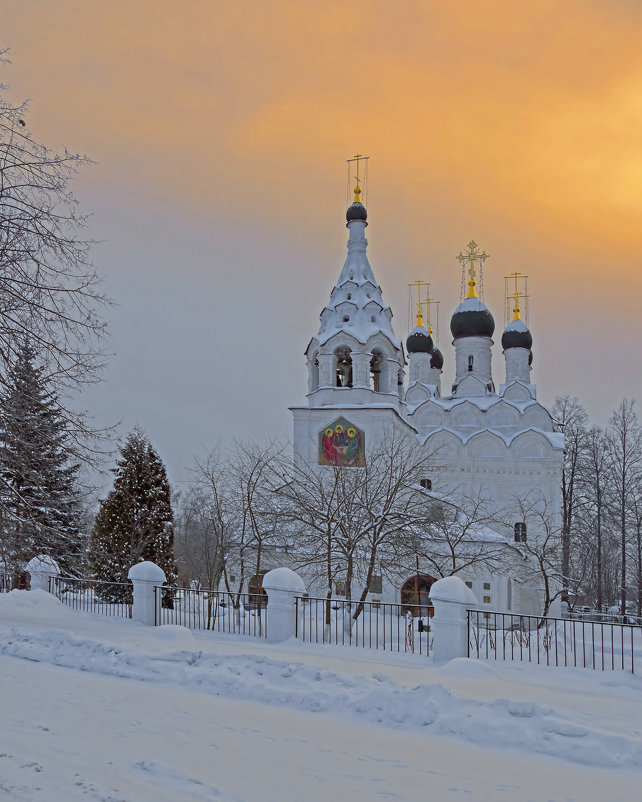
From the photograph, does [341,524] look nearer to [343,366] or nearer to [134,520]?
[134,520]

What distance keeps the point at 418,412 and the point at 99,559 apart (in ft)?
71.6

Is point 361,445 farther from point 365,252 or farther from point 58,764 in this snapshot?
point 58,764

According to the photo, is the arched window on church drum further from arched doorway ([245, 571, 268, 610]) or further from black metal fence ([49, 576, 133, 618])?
black metal fence ([49, 576, 133, 618])

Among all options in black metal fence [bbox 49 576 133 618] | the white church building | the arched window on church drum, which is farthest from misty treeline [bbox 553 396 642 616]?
black metal fence [bbox 49 576 133 618]

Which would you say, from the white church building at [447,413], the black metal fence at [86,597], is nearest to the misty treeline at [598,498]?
the white church building at [447,413]

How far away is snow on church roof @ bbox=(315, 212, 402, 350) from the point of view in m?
29.0

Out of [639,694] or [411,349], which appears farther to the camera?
[411,349]

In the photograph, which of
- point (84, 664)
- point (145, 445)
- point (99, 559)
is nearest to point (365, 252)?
point (145, 445)

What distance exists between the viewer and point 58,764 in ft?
17.3

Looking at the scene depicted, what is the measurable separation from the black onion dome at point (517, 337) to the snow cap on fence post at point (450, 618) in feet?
105

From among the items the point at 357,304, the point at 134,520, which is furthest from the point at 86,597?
the point at 357,304

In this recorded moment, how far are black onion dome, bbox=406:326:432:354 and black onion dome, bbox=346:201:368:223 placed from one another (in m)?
12.7

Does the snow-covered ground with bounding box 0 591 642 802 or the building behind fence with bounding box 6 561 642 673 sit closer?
the snow-covered ground with bounding box 0 591 642 802

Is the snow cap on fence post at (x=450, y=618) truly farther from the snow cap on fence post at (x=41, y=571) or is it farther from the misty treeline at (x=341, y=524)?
the snow cap on fence post at (x=41, y=571)
